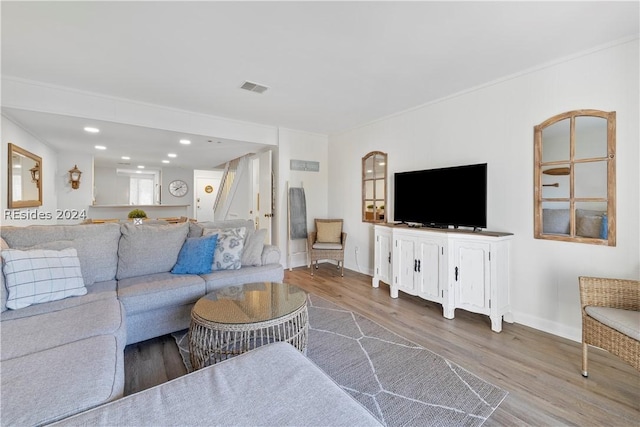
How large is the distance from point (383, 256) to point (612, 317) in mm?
2125

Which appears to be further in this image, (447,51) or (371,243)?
(371,243)

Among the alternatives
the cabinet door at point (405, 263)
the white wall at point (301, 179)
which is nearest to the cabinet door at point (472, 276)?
the cabinet door at point (405, 263)

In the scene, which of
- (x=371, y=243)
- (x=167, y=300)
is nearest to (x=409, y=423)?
(x=167, y=300)

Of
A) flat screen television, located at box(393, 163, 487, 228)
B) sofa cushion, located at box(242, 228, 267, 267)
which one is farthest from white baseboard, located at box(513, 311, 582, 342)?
sofa cushion, located at box(242, 228, 267, 267)

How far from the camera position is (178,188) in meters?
8.14

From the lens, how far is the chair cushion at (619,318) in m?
1.53

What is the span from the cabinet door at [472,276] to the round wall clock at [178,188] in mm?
7796

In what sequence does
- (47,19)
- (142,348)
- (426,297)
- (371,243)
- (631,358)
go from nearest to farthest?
(631,358), (47,19), (142,348), (426,297), (371,243)

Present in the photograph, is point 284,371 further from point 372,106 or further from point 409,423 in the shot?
point 372,106

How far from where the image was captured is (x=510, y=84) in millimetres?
2654

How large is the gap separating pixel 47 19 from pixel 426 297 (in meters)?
3.84

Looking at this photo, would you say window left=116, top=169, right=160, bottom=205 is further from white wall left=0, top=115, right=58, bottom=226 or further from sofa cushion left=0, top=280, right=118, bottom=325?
sofa cushion left=0, top=280, right=118, bottom=325

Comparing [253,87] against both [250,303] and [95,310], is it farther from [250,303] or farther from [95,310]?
[95,310]

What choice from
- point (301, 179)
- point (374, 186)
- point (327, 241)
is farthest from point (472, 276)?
point (301, 179)
